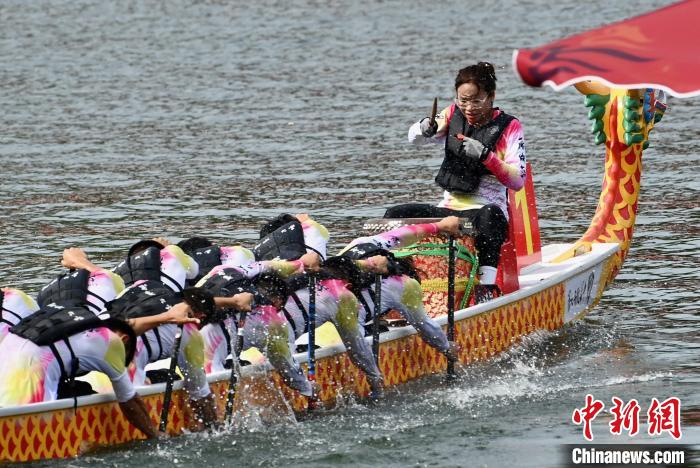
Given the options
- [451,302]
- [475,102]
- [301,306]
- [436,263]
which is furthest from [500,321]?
[301,306]

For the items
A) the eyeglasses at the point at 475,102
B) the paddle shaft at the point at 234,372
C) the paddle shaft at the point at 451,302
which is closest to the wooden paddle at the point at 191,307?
the paddle shaft at the point at 234,372

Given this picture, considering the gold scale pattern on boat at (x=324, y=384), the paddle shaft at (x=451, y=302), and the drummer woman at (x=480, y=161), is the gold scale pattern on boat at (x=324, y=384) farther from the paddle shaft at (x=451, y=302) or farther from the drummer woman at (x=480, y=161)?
the drummer woman at (x=480, y=161)

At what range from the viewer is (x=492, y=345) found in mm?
15289

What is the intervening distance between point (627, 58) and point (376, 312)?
169 inches

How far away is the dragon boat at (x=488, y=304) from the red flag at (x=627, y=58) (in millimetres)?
18

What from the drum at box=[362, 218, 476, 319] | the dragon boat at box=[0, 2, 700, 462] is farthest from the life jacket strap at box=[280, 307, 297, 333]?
the drum at box=[362, 218, 476, 319]

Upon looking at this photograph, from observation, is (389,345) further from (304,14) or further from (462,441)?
(304,14)

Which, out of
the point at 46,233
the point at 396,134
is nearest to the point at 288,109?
the point at 396,134

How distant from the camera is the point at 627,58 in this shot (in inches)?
390

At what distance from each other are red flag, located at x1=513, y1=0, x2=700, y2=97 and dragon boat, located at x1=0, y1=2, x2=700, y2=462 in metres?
0.02

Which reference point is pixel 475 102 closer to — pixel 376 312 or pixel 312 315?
pixel 376 312

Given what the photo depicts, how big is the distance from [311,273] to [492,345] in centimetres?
306

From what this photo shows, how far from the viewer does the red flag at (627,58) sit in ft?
32.0

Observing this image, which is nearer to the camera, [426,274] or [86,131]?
[426,274]
